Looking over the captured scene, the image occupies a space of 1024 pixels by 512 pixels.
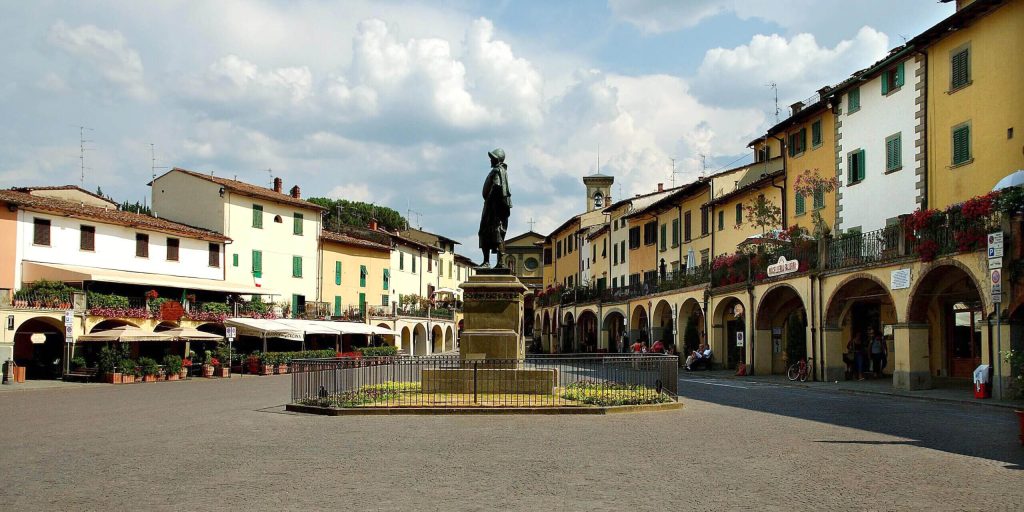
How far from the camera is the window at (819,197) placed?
35438 millimetres

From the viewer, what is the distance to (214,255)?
49875 millimetres

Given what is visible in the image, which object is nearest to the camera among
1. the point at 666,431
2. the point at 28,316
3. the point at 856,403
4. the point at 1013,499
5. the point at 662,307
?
the point at 1013,499

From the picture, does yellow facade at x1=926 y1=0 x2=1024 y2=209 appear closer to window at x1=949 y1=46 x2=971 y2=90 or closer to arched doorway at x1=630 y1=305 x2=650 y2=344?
window at x1=949 y1=46 x2=971 y2=90

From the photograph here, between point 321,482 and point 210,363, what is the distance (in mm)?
31403

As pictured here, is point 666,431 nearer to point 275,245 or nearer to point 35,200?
point 35,200

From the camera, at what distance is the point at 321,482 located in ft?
31.1

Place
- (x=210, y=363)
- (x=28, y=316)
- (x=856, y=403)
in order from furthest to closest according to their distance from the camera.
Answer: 1. (x=210, y=363)
2. (x=28, y=316)
3. (x=856, y=403)

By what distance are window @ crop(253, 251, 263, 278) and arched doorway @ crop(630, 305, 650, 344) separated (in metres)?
23.5

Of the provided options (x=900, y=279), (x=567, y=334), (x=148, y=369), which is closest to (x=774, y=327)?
(x=900, y=279)

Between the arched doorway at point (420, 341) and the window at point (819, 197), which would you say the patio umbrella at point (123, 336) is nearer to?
the window at point (819, 197)

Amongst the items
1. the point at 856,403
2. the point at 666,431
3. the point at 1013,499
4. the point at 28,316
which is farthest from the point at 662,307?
the point at 1013,499

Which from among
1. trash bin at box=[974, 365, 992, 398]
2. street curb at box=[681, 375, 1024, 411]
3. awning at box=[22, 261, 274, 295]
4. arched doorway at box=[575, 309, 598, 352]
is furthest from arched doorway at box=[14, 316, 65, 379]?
arched doorway at box=[575, 309, 598, 352]

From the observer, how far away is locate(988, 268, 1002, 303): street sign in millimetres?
20047

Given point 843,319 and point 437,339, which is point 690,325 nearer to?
point 843,319
